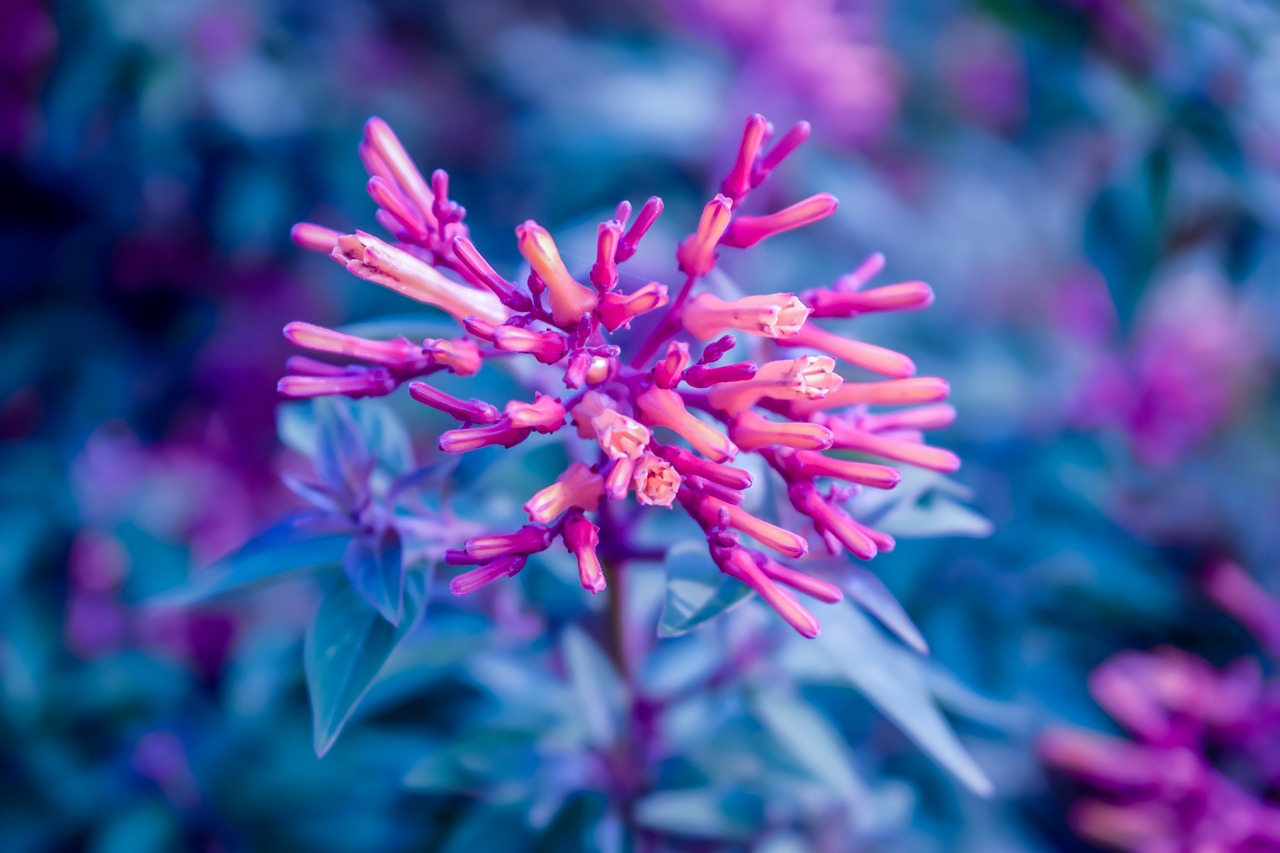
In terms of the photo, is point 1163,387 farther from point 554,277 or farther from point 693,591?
point 554,277

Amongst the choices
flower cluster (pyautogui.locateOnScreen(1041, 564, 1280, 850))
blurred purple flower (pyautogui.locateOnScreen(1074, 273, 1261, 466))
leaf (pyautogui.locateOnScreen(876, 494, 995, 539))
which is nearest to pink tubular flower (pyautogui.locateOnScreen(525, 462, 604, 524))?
leaf (pyautogui.locateOnScreen(876, 494, 995, 539))

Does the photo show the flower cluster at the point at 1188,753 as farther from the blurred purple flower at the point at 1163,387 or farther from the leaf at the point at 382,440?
the leaf at the point at 382,440

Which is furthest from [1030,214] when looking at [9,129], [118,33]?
[9,129]

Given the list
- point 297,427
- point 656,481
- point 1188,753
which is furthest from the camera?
point 1188,753

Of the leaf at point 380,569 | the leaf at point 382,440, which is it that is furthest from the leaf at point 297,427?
the leaf at point 380,569

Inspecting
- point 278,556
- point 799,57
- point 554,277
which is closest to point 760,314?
point 554,277
